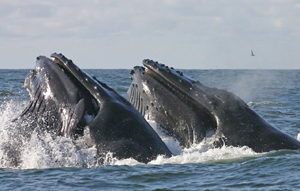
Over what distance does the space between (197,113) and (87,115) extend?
1.89 m

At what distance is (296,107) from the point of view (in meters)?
20.4

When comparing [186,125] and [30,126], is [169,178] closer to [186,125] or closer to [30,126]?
[186,125]

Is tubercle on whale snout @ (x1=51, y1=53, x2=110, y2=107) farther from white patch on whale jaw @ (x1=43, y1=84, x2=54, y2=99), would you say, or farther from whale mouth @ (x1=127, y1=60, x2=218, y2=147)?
whale mouth @ (x1=127, y1=60, x2=218, y2=147)

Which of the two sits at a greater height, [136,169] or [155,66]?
[155,66]

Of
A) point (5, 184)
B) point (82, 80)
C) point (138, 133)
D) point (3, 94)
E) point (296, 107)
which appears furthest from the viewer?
point (3, 94)

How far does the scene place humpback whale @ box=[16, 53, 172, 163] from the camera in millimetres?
7141

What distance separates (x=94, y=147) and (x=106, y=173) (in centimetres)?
41

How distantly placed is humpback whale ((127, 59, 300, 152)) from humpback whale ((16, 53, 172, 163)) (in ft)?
2.99

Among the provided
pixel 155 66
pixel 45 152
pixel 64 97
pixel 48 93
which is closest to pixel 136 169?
pixel 45 152

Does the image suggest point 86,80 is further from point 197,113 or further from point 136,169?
point 197,113

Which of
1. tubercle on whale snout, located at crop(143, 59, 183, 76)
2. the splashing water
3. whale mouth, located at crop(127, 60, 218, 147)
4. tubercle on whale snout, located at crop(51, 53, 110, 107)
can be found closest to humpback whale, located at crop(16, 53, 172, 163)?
tubercle on whale snout, located at crop(51, 53, 110, 107)

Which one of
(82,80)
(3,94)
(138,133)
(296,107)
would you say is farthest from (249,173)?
(3,94)

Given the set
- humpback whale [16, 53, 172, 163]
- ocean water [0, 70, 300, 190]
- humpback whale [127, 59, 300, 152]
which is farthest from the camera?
humpback whale [127, 59, 300, 152]

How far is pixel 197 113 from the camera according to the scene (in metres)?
8.27
